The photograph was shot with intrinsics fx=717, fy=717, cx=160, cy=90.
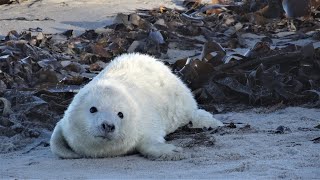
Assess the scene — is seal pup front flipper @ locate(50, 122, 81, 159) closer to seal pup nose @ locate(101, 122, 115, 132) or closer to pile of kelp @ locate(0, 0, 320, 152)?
seal pup nose @ locate(101, 122, 115, 132)

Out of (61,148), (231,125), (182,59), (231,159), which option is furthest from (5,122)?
(182,59)

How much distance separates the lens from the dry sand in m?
3.71

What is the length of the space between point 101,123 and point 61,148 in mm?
408

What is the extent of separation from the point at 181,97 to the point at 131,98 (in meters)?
0.86

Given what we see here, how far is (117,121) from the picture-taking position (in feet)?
14.7

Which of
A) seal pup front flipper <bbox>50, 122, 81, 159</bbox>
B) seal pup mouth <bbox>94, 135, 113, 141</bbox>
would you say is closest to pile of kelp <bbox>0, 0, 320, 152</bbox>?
seal pup front flipper <bbox>50, 122, 81, 159</bbox>

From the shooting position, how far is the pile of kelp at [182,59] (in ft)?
19.6

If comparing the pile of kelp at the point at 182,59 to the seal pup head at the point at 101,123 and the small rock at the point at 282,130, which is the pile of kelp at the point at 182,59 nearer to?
the seal pup head at the point at 101,123

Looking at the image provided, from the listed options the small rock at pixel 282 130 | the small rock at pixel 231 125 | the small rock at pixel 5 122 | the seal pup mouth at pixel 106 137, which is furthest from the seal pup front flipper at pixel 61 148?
the small rock at pixel 282 130

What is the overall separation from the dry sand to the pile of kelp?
0.40 metres

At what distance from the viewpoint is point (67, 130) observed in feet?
15.4

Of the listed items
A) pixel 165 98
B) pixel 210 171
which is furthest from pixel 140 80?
pixel 210 171

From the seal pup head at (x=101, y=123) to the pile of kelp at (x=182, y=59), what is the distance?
703 millimetres

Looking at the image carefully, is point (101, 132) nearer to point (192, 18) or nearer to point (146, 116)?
point (146, 116)
